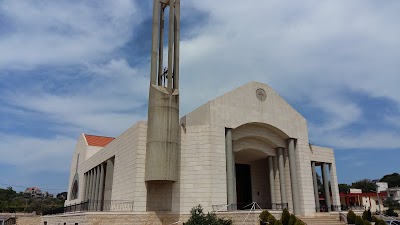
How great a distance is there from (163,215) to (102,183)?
38.5 ft

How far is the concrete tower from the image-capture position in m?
21.5

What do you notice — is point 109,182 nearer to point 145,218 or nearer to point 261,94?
point 145,218

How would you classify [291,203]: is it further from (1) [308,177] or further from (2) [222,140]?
(2) [222,140]

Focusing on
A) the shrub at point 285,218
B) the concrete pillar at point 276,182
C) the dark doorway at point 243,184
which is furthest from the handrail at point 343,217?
the dark doorway at point 243,184

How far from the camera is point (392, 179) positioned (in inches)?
5034


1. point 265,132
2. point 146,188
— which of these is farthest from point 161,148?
point 265,132

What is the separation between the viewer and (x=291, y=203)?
26.6m

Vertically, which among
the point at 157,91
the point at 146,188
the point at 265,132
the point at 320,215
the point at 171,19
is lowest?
the point at 320,215

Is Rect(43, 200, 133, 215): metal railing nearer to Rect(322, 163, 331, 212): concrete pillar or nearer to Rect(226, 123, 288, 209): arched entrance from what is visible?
Rect(226, 123, 288, 209): arched entrance

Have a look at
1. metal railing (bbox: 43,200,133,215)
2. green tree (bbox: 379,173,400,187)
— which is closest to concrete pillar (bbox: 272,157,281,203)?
metal railing (bbox: 43,200,133,215)

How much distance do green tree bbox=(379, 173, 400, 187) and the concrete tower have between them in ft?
416

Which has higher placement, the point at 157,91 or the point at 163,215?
the point at 157,91

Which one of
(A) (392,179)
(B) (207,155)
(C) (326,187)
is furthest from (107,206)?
(A) (392,179)

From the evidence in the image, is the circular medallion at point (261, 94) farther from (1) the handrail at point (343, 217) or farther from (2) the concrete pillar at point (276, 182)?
(1) the handrail at point (343, 217)
